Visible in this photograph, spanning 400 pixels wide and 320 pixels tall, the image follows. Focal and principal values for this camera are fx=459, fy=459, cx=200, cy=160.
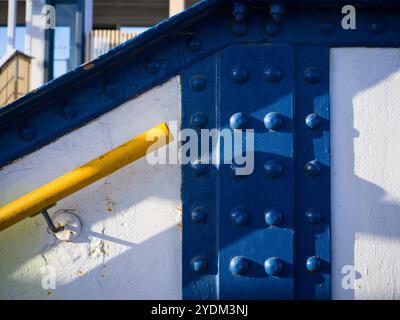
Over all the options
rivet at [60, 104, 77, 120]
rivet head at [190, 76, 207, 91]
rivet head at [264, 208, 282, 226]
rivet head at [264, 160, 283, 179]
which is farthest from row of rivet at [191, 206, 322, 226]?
rivet at [60, 104, 77, 120]

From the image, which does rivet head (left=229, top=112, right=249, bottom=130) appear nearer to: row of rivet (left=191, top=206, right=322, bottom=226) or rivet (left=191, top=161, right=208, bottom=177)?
rivet (left=191, top=161, right=208, bottom=177)

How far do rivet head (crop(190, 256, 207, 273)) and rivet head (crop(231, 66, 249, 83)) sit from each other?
0.71 metres

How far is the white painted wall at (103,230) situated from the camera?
179 cm

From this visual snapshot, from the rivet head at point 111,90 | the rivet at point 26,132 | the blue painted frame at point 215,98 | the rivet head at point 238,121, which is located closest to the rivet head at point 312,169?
the blue painted frame at point 215,98

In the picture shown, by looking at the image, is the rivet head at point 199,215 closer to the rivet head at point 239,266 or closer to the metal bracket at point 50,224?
the rivet head at point 239,266

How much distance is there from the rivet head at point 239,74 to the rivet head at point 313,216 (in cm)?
58

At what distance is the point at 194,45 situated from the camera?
183 centimetres

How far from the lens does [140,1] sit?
8984mm

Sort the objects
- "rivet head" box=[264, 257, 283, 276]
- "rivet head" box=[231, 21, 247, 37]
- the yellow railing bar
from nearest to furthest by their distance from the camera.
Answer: the yellow railing bar
"rivet head" box=[264, 257, 283, 276]
"rivet head" box=[231, 21, 247, 37]

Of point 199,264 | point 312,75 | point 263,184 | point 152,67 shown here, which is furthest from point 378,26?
point 199,264

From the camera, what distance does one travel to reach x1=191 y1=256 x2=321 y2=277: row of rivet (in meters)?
1.73

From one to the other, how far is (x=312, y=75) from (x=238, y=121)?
35cm
